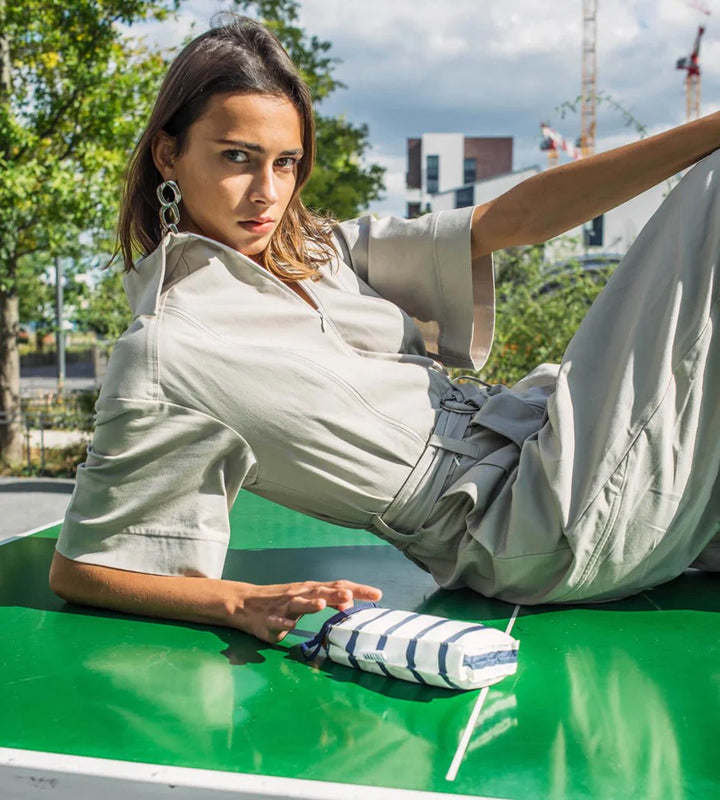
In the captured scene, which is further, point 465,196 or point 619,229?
point 465,196

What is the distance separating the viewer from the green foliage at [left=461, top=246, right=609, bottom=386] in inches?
279

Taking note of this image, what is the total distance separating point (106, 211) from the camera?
31.6 feet

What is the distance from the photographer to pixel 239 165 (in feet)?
6.63

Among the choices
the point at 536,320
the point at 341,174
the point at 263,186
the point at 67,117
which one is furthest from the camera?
the point at 341,174

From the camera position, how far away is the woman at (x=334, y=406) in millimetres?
1852

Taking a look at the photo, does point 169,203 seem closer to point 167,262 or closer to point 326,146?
point 167,262

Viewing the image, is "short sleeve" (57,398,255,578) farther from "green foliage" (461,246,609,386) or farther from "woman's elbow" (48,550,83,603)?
"green foliage" (461,246,609,386)

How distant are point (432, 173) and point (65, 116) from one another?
65267 millimetres

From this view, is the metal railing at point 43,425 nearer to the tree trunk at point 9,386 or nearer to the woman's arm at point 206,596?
the tree trunk at point 9,386

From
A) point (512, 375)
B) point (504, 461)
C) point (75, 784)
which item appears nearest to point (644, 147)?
point (504, 461)

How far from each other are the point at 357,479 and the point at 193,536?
1.19ft

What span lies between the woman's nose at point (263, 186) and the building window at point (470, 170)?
251ft

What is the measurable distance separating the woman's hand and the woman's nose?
827 millimetres

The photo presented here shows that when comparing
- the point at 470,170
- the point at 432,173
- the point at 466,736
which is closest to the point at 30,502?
the point at 466,736
